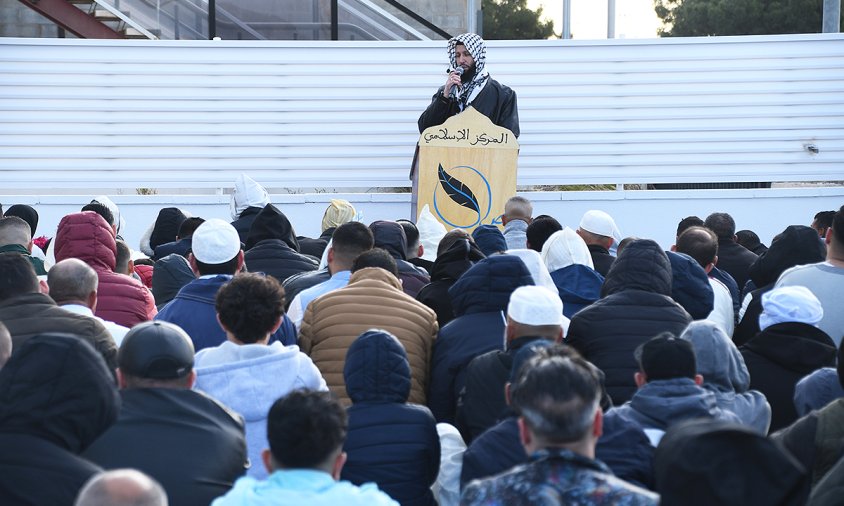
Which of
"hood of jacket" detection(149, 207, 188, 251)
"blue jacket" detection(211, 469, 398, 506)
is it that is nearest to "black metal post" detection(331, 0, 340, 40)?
"hood of jacket" detection(149, 207, 188, 251)

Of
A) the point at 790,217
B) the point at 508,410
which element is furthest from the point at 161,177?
the point at 508,410

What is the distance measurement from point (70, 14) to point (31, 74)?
3.53 meters

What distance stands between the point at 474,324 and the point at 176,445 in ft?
5.61

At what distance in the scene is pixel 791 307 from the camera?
4.68 m

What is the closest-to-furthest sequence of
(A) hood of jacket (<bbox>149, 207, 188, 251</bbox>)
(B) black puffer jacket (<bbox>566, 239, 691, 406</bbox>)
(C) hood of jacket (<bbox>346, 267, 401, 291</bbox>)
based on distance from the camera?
(B) black puffer jacket (<bbox>566, 239, 691, 406</bbox>)
(C) hood of jacket (<bbox>346, 267, 401, 291</bbox>)
(A) hood of jacket (<bbox>149, 207, 188, 251</bbox>)

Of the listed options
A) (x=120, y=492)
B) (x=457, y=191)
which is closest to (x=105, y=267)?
(x=120, y=492)

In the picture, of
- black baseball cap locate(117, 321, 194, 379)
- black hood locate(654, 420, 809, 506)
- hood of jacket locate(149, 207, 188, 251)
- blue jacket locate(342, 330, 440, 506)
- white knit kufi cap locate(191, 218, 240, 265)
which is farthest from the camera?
hood of jacket locate(149, 207, 188, 251)

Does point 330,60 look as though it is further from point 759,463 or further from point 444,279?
point 759,463

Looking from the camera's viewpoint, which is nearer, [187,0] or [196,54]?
[196,54]

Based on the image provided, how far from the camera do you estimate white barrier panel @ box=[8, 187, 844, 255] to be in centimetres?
1175

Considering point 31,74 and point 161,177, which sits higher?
point 31,74

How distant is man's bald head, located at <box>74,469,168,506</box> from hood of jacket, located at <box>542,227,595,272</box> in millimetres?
3707

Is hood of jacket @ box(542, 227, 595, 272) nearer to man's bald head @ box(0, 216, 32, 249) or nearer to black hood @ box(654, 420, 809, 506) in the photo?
man's bald head @ box(0, 216, 32, 249)

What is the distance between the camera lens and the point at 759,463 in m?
2.91
